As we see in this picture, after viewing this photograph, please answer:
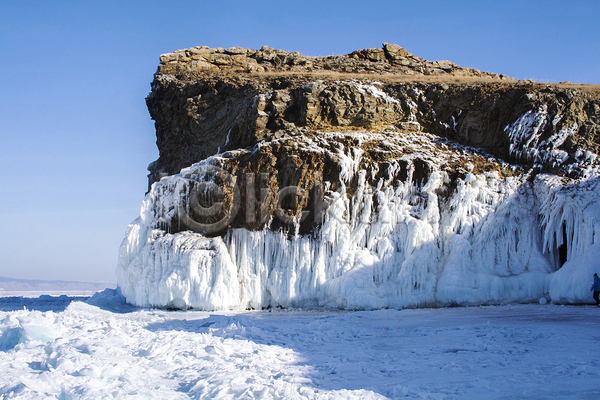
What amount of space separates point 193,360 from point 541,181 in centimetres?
1408

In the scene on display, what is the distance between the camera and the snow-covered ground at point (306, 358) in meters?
5.85

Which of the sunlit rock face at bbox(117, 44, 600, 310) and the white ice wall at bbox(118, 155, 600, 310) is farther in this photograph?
the sunlit rock face at bbox(117, 44, 600, 310)

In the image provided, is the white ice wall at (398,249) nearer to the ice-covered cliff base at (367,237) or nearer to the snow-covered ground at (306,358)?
the ice-covered cliff base at (367,237)

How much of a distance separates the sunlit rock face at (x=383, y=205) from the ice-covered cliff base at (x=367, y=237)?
0.05 metres

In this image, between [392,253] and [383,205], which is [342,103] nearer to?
[383,205]

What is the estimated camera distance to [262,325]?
1095cm

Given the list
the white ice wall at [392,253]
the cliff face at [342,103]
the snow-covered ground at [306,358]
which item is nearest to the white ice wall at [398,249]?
the white ice wall at [392,253]

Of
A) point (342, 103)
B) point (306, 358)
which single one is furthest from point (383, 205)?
point (306, 358)

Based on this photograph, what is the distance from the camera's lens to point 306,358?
25.6 ft

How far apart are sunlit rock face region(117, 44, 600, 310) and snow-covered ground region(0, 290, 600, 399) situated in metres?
3.96

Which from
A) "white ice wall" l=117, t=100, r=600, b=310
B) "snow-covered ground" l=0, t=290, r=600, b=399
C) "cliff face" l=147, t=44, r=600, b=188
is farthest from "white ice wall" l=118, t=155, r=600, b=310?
"snow-covered ground" l=0, t=290, r=600, b=399

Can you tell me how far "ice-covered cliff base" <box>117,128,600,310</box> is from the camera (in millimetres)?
15242

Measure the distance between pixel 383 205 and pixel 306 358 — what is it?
9583 mm

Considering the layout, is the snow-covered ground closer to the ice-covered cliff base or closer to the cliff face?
the ice-covered cliff base
